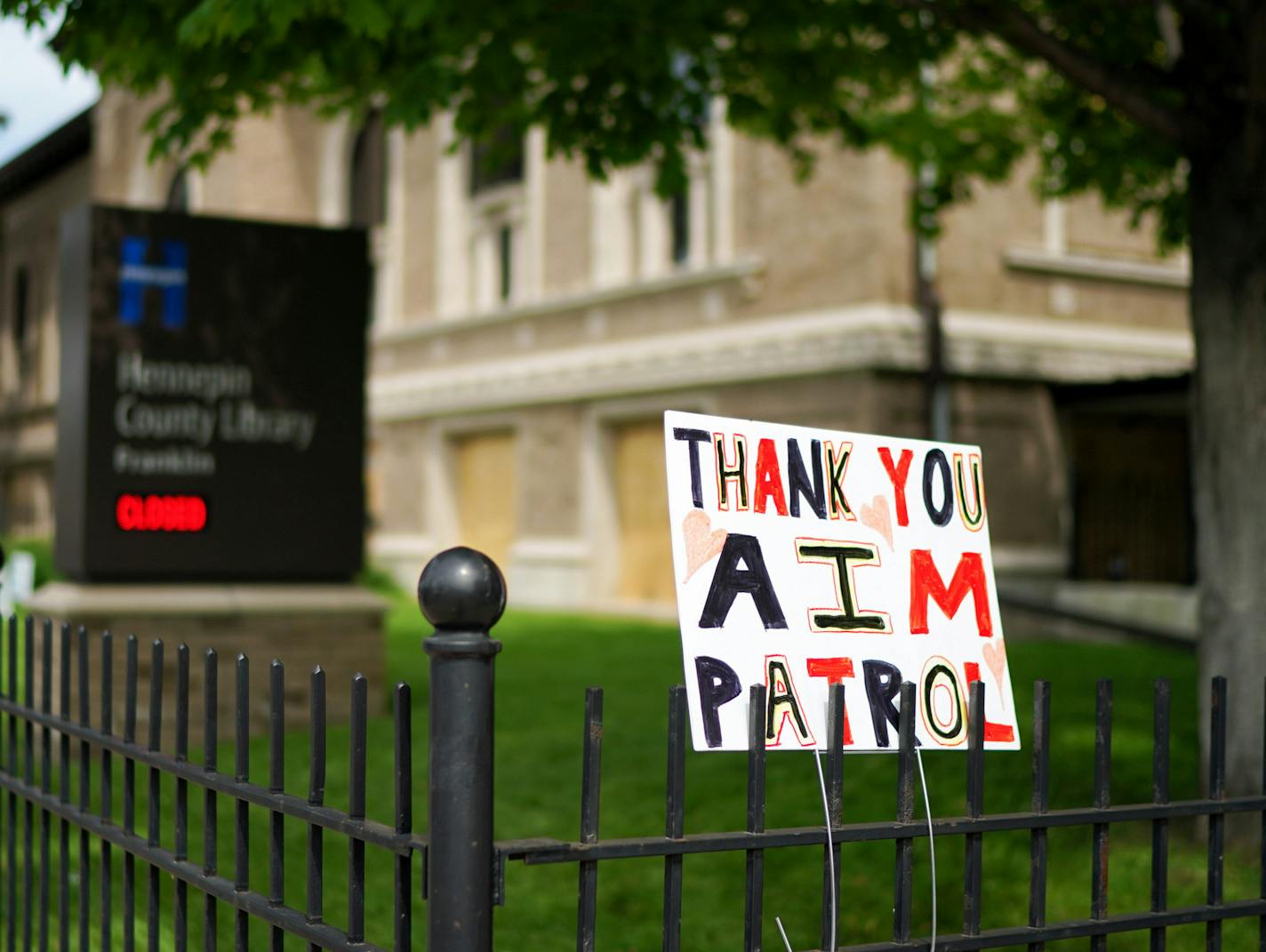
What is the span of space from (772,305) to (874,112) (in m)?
6.28

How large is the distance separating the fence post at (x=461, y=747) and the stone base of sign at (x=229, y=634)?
6184 millimetres

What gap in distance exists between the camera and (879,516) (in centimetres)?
315

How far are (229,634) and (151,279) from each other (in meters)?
2.10

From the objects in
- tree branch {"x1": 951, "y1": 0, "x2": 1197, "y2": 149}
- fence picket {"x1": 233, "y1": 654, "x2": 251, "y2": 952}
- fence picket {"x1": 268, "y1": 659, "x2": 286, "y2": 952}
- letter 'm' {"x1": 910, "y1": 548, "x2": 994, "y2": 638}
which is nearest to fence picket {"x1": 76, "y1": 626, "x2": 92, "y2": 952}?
fence picket {"x1": 233, "y1": 654, "x2": 251, "y2": 952}

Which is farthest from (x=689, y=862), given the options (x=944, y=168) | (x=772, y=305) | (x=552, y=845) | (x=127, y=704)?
(x=772, y=305)

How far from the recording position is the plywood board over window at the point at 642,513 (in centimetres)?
1986

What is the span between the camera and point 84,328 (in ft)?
28.2

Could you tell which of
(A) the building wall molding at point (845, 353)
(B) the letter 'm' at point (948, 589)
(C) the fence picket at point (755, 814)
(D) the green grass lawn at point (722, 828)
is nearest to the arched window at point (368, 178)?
(A) the building wall molding at point (845, 353)

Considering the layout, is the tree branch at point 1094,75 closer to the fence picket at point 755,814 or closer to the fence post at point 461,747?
the fence picket at point 755,814

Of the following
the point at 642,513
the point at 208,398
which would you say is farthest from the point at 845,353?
the point at 208,398

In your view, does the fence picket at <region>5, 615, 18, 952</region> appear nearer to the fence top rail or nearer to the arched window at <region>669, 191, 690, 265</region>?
the fence top rail

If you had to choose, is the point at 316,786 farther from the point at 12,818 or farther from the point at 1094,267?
the point at 1094,267

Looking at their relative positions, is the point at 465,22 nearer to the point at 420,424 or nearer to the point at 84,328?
the point at 84,328

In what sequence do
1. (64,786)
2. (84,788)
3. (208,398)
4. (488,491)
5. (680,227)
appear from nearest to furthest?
(84,788) → (64,786) → (208,398) → (680,227) → (488,491)
